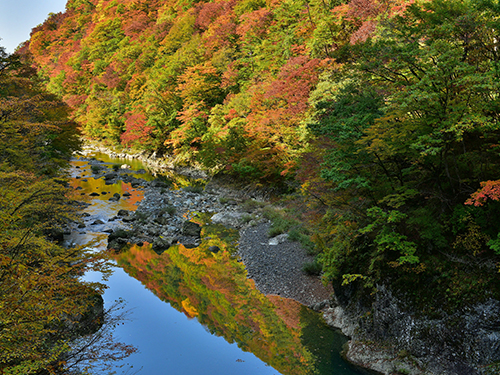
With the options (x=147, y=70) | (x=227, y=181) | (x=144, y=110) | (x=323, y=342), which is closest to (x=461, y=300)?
(x=323, y=342)

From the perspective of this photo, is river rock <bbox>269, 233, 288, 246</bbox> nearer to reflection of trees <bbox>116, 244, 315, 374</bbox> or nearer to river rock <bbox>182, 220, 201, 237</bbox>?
reflection of trees <bbox>116, 244, 315, 374</bbox>

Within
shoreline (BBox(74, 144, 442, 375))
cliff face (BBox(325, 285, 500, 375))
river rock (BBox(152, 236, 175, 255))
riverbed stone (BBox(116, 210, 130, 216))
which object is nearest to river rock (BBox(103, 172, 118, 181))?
shoreline (BBox(74, 144, 442, 375))

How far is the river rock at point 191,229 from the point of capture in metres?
15.6

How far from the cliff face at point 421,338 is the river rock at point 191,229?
910cm

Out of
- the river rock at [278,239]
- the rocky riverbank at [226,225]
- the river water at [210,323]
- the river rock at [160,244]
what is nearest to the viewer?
the river water at [210,323]

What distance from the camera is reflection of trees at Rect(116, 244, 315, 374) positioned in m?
7.85

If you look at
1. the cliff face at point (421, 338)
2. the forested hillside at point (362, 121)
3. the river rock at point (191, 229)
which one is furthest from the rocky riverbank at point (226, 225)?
the cliff face at point (421, 338)

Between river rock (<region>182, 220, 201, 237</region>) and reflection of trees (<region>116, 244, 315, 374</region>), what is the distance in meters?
1.27

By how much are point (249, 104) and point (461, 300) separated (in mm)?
20239

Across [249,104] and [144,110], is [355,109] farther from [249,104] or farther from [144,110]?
[144,110]

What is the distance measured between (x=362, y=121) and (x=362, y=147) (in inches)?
26.0

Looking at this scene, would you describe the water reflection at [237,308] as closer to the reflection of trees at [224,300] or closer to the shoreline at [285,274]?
the reflection of trees at [224,300]

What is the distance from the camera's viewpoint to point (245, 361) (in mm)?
7578

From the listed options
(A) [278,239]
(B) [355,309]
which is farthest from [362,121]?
(A) [278,239]
